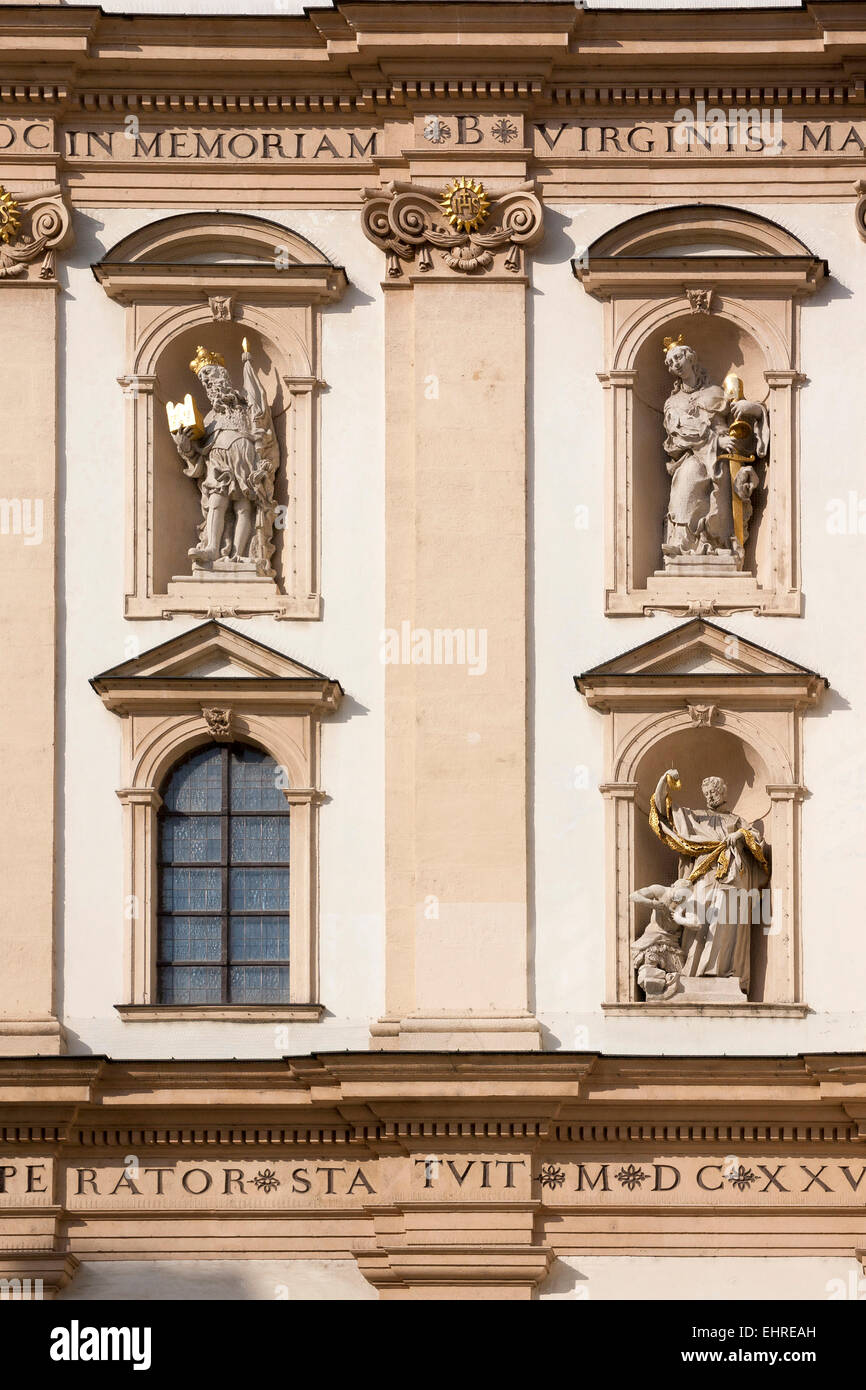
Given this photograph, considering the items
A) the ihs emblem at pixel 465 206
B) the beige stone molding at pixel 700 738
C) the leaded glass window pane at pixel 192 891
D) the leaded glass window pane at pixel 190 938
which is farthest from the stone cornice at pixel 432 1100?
the ihs emblem at pixel 465 206

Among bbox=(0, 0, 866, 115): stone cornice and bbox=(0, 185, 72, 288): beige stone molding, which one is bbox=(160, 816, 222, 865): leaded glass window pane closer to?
bbox=(0, 185, 72, 288): beige stone molding

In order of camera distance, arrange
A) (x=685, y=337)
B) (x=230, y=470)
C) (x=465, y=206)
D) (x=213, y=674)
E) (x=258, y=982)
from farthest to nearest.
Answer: (x=685, y=337)
(x=465, y=206)
(x=230, y=470)
(x=213, y=674)
(x=258, y=982)

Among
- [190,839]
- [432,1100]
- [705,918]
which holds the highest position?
[190,839]

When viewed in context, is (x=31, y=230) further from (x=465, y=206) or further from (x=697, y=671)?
(x=697, y=671)

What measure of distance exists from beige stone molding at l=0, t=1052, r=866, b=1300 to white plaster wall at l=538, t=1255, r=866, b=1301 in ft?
0.29

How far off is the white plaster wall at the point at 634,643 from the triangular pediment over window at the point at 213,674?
172 cm

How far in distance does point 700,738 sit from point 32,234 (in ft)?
20.8

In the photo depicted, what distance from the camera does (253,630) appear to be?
1155 inches

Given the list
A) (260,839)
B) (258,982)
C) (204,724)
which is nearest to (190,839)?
(260,839)

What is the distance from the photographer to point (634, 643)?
96.1 ft

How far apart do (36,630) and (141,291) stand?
8.97ft

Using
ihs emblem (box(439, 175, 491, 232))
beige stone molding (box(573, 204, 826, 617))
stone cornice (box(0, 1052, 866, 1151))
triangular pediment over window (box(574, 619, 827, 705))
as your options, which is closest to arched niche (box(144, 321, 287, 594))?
ihs emblem (box(439, 175, 491, 232))

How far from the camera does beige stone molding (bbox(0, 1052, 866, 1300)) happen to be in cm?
2811

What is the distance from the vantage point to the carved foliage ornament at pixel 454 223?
29641 millimetres
